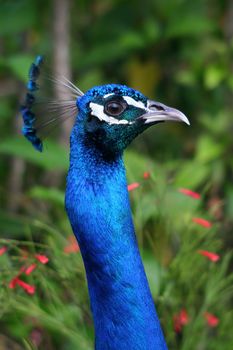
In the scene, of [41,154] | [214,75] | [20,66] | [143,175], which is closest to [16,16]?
[20,66]

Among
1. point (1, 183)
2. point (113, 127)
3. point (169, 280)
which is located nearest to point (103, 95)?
point (113, 127)

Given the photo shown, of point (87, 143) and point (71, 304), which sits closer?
point (87, 143)

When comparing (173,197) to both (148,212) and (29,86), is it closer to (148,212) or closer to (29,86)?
(148,212)

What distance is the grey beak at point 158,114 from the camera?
4.32 ft

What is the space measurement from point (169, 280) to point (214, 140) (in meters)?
0.91

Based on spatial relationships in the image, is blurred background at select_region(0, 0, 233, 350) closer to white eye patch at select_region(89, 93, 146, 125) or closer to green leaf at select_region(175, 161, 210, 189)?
green leaf at select_region(175, 161, 210, 189)

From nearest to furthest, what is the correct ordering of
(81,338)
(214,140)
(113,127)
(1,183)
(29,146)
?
(113,127)
(81,338)
(29,146)
(214,140)
(1,183)

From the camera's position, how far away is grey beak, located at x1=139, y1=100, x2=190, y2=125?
132 cm

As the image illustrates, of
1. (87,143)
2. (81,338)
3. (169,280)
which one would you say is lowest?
(81,338)

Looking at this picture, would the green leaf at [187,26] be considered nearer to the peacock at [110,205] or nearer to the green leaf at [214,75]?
the green leaf at [214,75]

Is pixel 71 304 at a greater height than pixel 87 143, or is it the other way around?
pixel 87 143

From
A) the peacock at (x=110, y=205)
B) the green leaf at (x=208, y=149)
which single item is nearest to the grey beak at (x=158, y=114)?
the peacock at (x=110, y=205)

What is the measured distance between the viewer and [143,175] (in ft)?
6.49

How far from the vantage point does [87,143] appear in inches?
51.9
